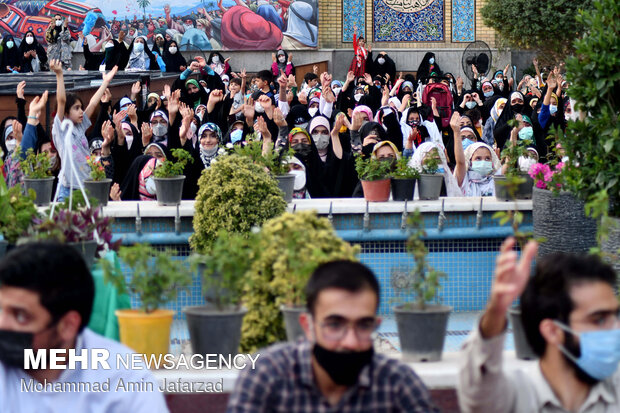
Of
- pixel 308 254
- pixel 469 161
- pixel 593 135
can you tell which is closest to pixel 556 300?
pixel 308 254

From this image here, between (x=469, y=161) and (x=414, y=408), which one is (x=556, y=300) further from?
(x=469, y=161)

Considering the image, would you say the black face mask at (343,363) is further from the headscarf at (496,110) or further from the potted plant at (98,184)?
the headscarf at (496,110)

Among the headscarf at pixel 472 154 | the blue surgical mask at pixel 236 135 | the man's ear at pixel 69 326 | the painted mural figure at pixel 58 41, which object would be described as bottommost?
the man's ear at pixel 69 326

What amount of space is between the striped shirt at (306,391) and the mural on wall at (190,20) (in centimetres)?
2347

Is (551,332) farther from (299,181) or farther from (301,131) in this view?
(301,131)

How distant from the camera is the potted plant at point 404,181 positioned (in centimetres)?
634

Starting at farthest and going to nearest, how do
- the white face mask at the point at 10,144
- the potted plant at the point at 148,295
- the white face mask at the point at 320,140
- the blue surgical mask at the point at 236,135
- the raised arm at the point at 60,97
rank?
the blue surgical mask at the point at 236,135 < the white face mask at the point at 10,144 < the white face mask at the point at 320,140 < the raised arm at the point at 60,97 < the potted plant at the point at 148,295

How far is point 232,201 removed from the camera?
584 centimetres

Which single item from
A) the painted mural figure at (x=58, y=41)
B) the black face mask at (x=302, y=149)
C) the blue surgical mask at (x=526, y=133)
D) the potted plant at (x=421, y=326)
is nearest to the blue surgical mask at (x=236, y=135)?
the black face mask at (x=302, y=149)

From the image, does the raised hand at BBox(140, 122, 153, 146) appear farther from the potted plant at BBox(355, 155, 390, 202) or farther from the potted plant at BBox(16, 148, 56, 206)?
the potted plant at BBox(355, 155, 390, 202)

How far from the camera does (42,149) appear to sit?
26.8ft

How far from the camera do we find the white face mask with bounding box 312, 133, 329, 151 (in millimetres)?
8414

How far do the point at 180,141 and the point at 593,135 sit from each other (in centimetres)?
421

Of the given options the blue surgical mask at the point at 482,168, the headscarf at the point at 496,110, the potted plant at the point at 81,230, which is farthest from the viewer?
the headscarf at the point at 496,110
